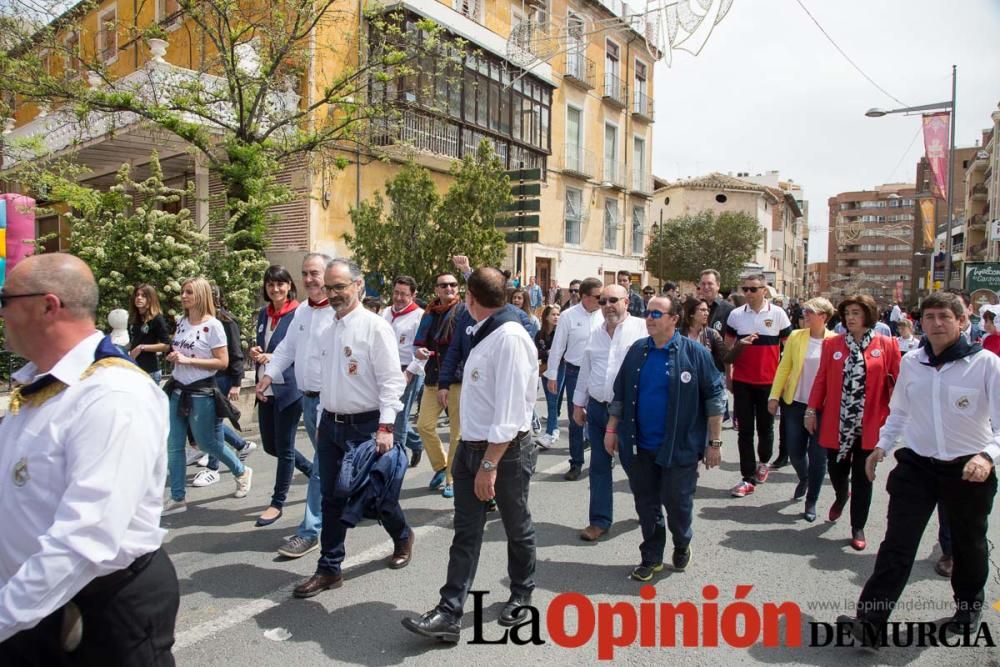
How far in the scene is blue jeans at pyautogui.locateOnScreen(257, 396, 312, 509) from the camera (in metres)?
5.24

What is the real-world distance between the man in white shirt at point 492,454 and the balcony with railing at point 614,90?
25.1 meters

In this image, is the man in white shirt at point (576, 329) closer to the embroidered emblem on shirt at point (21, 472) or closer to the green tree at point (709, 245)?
the embroidered emblem on shirt at point (21, 472)

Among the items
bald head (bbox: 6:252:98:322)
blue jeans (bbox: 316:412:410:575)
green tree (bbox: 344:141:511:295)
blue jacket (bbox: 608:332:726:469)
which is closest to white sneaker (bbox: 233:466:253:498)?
blue jeans (bbox: 316:412:410:575)

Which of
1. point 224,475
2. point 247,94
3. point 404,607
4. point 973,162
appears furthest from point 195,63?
point 973,162

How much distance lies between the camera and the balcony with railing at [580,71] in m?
24.8

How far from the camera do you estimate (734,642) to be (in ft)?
11.8

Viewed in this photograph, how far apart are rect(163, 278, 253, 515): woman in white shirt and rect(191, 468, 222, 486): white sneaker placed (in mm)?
708

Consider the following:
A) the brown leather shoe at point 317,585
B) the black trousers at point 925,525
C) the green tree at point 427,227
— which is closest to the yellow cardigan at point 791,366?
the black trousers at point 925,525

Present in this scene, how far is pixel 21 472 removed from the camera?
184 centimetres

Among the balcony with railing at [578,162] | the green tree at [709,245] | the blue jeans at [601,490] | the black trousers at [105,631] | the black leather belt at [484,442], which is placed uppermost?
the balcony with railing at [578,162]

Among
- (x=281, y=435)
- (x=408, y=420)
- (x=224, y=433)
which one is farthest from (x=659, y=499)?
(x=224, y=433)

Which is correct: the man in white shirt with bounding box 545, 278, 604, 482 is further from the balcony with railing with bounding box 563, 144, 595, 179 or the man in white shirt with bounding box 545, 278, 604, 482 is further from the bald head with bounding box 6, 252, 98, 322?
the balcony with railing with bounding box 563, 144, 595, 179

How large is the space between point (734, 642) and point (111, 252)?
9.65m

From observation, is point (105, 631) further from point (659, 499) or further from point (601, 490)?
point (601, 490)
